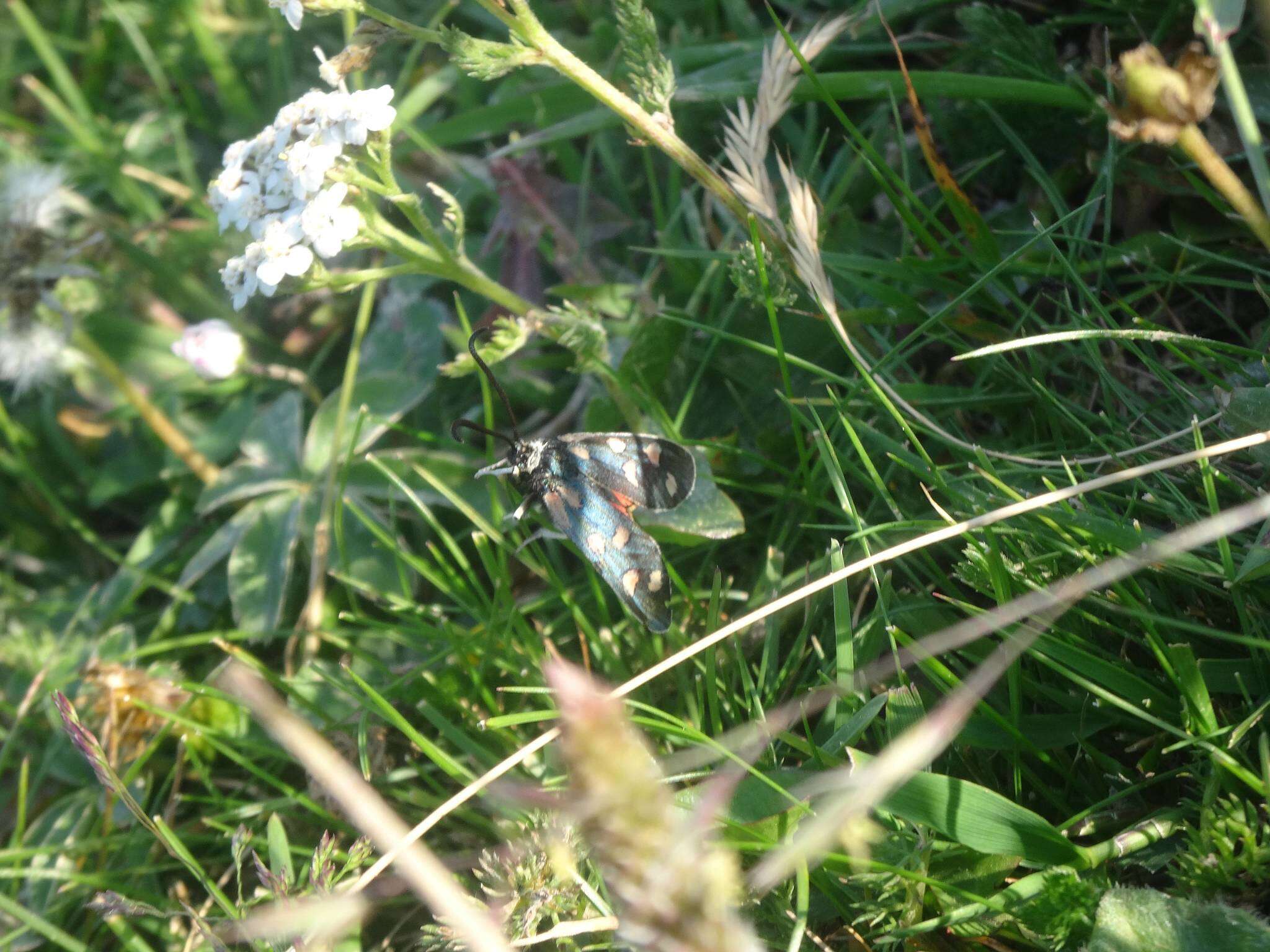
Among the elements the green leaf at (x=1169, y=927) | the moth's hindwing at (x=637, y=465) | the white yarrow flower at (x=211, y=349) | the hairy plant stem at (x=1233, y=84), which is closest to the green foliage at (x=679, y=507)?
the green leaf at (x=1169, y=927)

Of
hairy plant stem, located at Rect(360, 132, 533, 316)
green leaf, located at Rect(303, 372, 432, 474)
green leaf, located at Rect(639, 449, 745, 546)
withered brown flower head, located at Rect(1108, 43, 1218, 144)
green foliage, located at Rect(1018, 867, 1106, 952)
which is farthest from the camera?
green leaf, located at Rect(303, 372, 432, 474)

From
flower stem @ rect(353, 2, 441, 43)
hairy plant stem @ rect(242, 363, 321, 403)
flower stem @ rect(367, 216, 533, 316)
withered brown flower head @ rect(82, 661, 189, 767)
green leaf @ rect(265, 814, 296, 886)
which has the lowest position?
withered brown flower head @ rect(82, 661, 189, 767)

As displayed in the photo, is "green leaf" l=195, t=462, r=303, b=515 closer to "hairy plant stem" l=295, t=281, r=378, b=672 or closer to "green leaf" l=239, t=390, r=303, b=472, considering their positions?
"green leaf" l=239, t=390, r=303, b=472

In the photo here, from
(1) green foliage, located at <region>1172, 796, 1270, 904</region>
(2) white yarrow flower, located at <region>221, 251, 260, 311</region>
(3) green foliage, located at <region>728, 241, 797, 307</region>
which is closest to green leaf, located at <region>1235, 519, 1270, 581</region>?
(1) green foliage, located at <region>1172, 796, 1270, 904</region>

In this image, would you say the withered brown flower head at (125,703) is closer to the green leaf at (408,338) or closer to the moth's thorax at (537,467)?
the green leaf at (408,338)

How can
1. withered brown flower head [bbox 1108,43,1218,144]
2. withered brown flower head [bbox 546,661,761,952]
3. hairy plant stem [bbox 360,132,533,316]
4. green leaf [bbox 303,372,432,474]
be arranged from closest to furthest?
withered brown flower head [bbox 546,661,761,952] < withered brown flower head [bbox 1108,43,1218,144] < hairy plant stem [bbox 360,132,533,316] < green leaf [bbox 303,372,432,474]

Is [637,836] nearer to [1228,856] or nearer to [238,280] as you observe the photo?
[1228,856]

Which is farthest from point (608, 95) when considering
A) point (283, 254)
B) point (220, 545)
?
point (220, 545)
